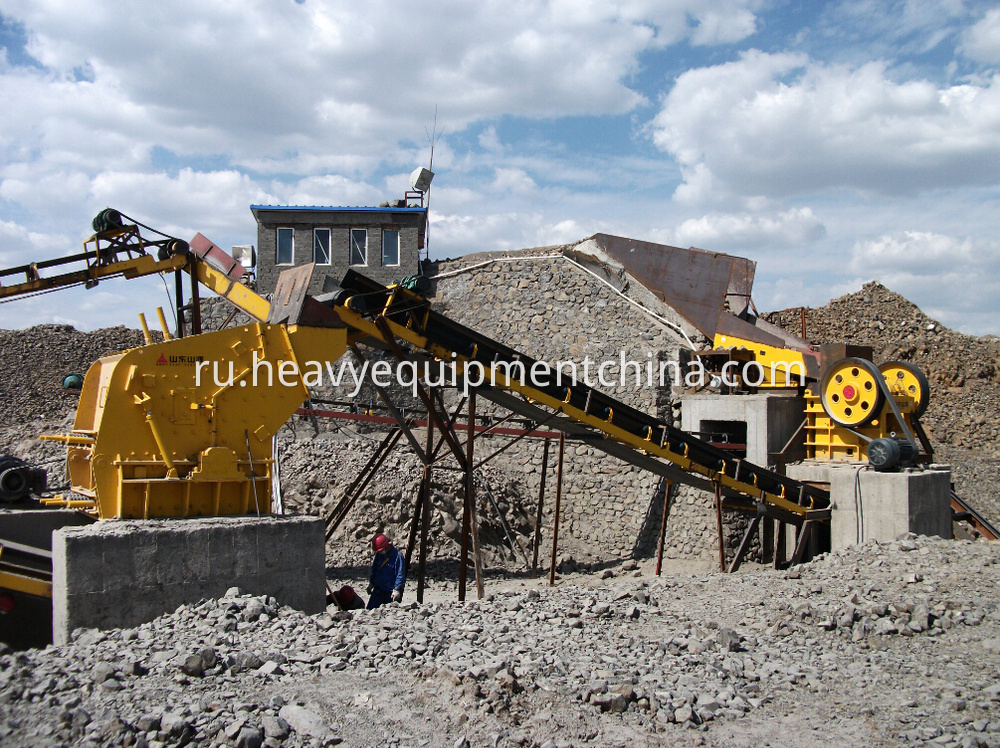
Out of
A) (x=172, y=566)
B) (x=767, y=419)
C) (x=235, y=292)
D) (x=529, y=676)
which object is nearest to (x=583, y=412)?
(x=767, y=419)

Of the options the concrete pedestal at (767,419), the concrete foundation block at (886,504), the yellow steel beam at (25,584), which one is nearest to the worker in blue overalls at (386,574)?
the yellow steel beam at (25,584)

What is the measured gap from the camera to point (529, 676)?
215 inches

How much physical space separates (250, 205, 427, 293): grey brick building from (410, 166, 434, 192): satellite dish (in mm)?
1277

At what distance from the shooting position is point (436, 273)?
19906 mm

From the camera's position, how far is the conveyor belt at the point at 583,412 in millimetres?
8898

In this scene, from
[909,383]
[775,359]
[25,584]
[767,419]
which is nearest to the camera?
[25,584]

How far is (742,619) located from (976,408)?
1834 cm

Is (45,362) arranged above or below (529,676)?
above

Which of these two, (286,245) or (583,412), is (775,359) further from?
(286,245)

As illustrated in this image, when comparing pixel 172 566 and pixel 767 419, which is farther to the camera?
pixel 767 419

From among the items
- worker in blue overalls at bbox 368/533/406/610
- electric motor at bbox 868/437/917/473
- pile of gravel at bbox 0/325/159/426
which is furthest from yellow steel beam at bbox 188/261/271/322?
pile of gravel at bbox 0/325/159/426

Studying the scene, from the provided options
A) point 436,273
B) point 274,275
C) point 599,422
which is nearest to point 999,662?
point 599,422

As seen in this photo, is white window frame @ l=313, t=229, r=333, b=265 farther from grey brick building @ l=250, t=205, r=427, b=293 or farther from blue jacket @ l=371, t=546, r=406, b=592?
blue jacket @ l=371, t=546, r=406, b=592

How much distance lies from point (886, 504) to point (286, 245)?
1529cm
